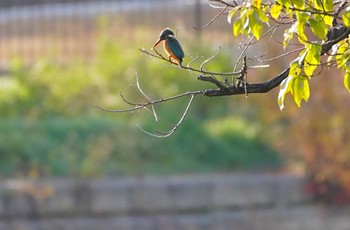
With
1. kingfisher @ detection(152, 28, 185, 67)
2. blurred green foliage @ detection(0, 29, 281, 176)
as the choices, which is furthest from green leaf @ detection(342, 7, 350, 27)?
blurred green foliage @ detection(0, 29, 281, 176)

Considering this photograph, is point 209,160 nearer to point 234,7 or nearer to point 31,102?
point 31,102

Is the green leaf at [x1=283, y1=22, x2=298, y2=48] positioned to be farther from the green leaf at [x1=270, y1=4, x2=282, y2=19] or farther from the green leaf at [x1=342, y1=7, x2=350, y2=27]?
the green leaf at [x1=342, y1=7, x2=350, y2=27]

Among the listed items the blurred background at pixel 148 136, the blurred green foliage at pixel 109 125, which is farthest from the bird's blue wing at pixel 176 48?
the blurred green foliage at pixel 109 125

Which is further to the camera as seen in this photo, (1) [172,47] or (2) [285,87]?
(1) [172,47]

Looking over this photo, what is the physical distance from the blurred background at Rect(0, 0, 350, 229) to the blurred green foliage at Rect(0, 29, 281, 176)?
12 mm

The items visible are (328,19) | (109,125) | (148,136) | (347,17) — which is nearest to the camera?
(347,17)

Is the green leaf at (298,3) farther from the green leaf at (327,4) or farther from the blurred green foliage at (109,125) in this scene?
the blurred green foliage at (109,125)

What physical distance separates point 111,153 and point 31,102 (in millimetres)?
1367

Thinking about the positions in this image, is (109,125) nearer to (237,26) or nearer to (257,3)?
(237,26)

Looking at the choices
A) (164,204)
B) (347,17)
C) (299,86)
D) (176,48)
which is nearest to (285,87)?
(299,86)

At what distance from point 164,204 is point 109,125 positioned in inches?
47.7

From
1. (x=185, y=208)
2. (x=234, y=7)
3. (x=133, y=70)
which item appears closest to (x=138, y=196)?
(x=185, y=208)

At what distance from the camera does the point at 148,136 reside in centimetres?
1113

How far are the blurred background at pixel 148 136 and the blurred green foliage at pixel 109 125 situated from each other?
0.01 metres
